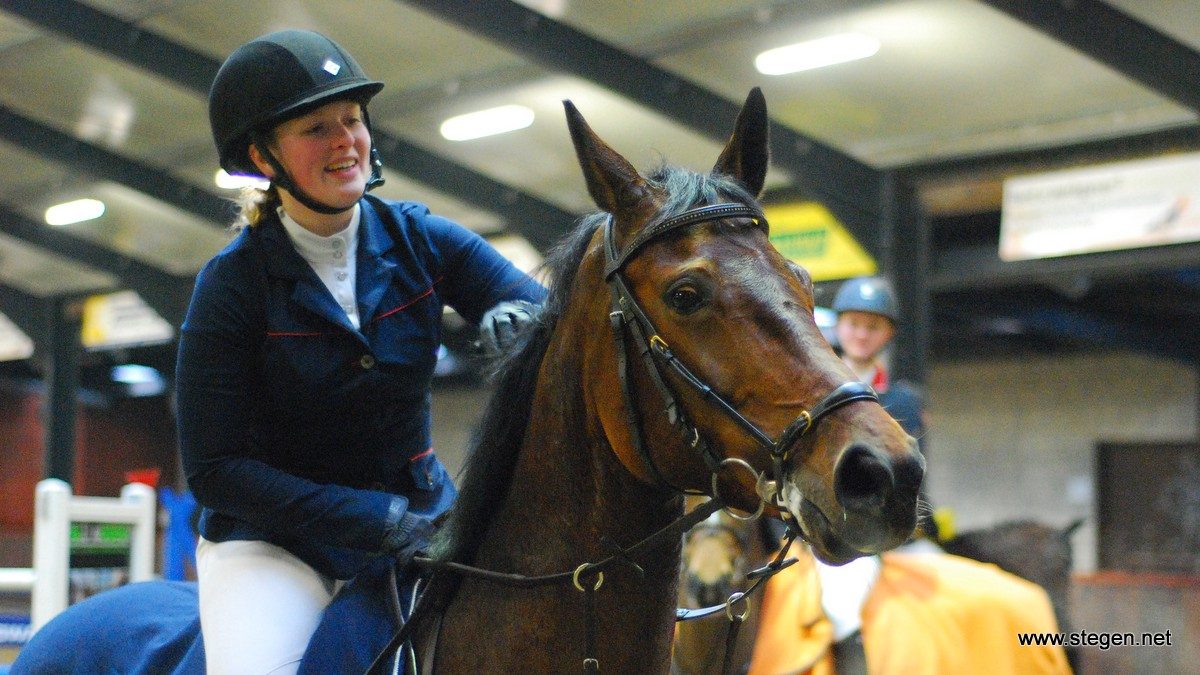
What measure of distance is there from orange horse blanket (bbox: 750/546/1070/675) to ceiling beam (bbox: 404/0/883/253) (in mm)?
4573

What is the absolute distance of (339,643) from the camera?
181cm

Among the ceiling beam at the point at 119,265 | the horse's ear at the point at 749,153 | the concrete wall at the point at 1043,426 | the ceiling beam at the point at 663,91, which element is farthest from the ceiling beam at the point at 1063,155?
the ceiling beam at the point at 119,265

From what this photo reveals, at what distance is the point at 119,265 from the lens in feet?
42.5

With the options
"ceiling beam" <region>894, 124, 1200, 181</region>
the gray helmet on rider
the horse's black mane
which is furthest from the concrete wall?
the horse's black mane

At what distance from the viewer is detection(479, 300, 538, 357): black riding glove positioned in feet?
6.46

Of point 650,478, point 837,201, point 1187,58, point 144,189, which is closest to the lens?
point 650,478

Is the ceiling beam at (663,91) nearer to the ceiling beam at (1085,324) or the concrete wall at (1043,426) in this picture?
the ceiling beam at (1085,324)

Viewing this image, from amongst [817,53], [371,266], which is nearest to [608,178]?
[371,266]

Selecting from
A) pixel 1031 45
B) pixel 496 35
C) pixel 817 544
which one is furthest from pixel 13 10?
pixel 817 544

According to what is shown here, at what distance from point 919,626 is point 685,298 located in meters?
2.69

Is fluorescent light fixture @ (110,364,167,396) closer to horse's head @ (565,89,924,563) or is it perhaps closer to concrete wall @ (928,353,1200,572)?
concrete wall @ (928,353,1200,572)

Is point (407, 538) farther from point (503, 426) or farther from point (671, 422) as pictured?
point (671, 422)

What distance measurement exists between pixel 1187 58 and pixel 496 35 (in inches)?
161

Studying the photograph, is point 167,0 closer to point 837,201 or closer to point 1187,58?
point 837,201
